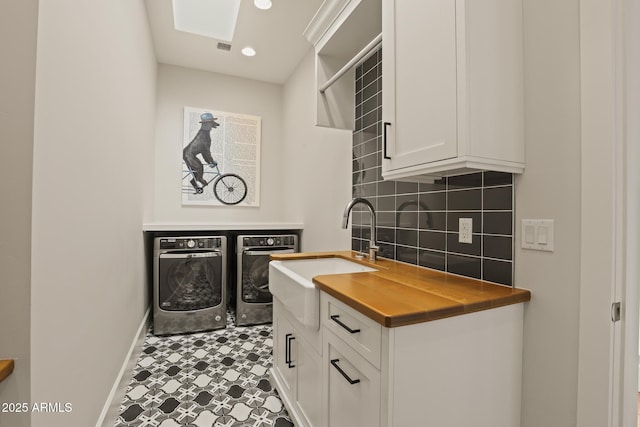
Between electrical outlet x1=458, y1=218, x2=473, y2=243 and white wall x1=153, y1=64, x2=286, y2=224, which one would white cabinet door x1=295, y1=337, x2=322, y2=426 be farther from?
white wall x1=153, y1=64, x2=286, y2=224

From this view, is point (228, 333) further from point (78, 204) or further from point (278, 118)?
point (278, 118)

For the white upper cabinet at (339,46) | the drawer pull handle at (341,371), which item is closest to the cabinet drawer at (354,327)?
the drawer pull handle at (341,371)

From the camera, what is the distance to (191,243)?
2830 millimetres

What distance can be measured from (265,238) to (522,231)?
2.35m

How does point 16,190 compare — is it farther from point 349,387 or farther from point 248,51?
point 248,51

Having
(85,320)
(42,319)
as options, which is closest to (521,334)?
(42,319)

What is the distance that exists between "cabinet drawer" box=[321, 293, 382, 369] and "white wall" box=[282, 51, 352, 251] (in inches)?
47.3

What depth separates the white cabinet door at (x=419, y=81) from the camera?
108 cm

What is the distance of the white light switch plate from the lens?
1.05 meters

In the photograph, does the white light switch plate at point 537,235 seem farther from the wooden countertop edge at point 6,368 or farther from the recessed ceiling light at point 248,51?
the recessed ceiling light at point 248,51

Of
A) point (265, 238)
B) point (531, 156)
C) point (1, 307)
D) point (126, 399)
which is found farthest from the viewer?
point (265, 238)

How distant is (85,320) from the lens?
122 centimetres

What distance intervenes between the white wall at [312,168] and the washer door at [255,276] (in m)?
0.47

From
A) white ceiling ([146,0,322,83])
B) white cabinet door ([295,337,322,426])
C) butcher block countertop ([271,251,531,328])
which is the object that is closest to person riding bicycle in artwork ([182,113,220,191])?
white ceiling ([146,0,322,83])
